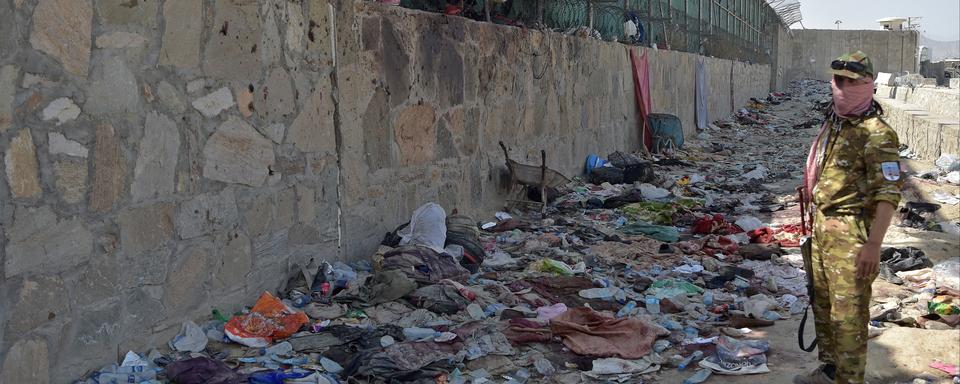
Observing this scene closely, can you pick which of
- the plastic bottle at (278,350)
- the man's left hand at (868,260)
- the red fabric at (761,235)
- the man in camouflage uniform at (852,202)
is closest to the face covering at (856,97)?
the man in camouflage uniform at (852,202)

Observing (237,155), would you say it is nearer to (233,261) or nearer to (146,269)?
(233,261)

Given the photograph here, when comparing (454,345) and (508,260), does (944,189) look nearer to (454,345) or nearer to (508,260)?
(508,260)

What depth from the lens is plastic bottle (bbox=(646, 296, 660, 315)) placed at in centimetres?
551

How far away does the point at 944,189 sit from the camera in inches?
393

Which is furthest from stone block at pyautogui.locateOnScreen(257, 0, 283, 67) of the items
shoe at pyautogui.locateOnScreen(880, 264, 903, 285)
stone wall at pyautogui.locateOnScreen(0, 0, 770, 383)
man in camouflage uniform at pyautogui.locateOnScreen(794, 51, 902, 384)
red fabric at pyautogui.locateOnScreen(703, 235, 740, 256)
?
shoe at pyautogui.locateOnScreen(880, 264, 903, 285)

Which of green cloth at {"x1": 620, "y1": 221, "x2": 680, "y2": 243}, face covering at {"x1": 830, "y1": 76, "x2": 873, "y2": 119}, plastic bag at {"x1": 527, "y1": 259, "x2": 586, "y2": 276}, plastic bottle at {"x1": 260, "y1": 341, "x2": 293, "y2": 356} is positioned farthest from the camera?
green cloth at {"x1": 620, "y1": 221, "x2": 680, "y2": 243}

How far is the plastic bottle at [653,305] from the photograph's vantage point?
551cm

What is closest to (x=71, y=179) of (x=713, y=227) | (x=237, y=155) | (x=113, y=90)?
(x=113, y=90)

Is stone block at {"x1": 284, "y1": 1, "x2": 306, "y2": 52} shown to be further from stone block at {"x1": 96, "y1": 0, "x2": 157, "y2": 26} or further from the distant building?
the distant building

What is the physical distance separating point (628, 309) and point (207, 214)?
8.59 ft

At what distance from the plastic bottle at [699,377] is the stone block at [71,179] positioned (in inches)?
115

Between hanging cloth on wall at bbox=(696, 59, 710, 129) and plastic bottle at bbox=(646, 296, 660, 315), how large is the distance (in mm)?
14914

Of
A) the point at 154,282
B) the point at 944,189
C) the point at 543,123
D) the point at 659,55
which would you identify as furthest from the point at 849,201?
the point at 659,55

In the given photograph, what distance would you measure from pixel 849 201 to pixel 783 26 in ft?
144
